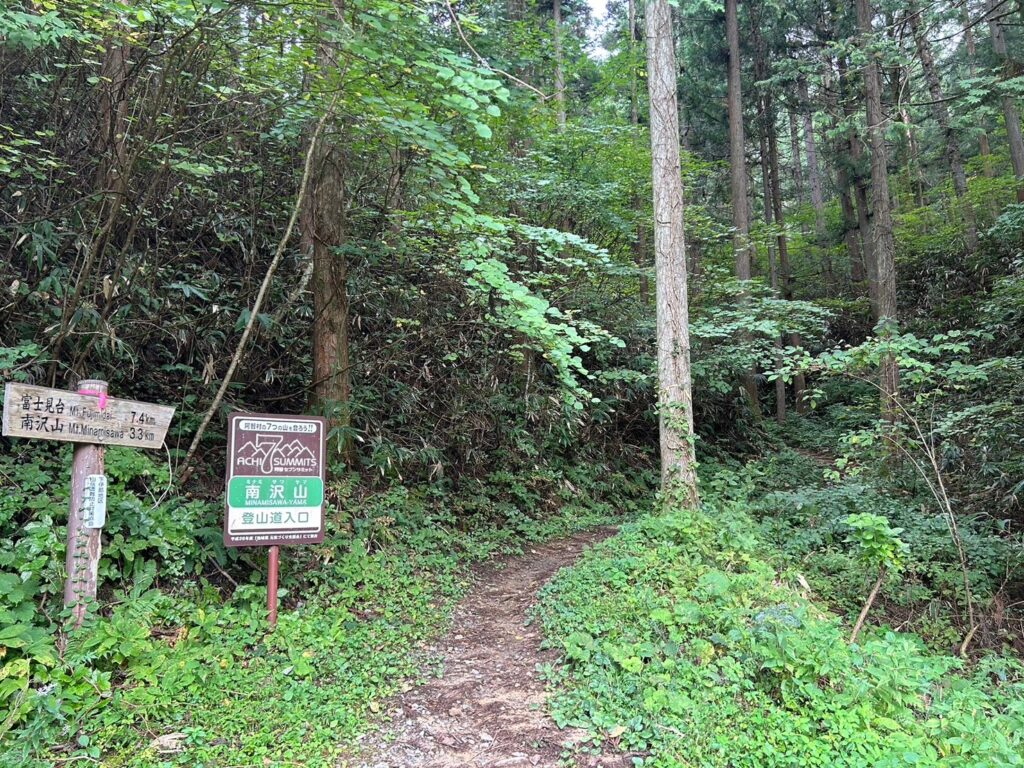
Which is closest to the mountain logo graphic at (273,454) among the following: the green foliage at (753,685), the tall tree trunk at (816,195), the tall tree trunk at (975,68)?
the green foliage at (753,685)

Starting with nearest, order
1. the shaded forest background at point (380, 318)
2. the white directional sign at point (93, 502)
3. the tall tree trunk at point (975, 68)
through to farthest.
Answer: the white directional sign at point (93, 502) → the shaded forest background at point (380, 318) → the tall tree trunk at point (975, 68)

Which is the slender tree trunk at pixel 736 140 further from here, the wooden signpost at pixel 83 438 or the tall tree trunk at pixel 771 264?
the wooden signpost at pixel 83 438

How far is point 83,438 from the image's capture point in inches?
145

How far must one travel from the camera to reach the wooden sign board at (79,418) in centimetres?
336

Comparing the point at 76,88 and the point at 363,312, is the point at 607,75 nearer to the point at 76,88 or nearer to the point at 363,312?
the point at 363,312

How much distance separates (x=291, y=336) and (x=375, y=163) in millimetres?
2422

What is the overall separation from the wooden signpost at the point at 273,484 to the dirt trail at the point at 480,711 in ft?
4.67

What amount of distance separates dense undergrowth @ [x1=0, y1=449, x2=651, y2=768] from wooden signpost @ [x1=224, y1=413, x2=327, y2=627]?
18.0 inches

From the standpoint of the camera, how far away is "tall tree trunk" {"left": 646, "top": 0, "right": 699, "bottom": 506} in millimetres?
7348

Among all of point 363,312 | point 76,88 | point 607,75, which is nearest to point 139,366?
point 363,312

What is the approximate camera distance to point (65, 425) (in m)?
3.58

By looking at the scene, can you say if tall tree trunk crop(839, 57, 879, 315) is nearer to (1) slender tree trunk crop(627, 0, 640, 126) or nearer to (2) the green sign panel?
(1) slender tree trunk crop(627, 0, 640, 126)

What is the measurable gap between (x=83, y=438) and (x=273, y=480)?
1270mm

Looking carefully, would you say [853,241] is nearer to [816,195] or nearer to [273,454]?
[816,195]
